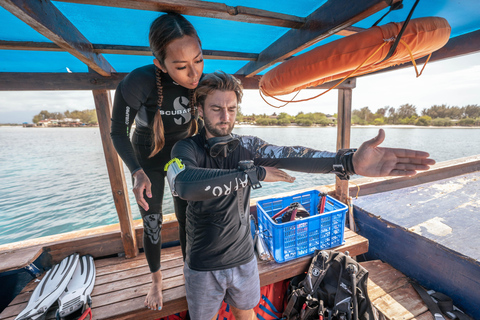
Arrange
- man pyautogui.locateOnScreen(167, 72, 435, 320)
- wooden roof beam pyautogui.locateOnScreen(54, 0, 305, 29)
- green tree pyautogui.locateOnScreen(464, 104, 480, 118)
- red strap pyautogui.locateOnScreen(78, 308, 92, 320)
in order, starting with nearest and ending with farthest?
wooden roof beam pyautogui.locateOnScreen(54, 0, 305, 29), man pyautogui.locateOnScreen(167, 72, 435, 320), red strap pyautogui.locateOnScreen(78, 308, 92, 320), green tree pyautogui.locateOnScreen(464, 104, 480, 118)

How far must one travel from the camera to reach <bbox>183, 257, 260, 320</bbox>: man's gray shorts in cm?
130

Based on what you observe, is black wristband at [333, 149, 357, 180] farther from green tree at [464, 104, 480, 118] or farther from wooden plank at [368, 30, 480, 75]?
green tree at [464, 104, 480, 118]

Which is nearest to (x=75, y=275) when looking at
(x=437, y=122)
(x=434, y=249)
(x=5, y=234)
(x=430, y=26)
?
(x=430, y=26)

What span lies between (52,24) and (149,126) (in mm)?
766

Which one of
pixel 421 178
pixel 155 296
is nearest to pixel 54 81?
pixel 155 296

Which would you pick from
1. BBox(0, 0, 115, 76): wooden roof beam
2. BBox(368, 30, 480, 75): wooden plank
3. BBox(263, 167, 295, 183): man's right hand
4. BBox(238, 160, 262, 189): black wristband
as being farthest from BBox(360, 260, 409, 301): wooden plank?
BBox(0, 0, 115, 76): wooden roof beam

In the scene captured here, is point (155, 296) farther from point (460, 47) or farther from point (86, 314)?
point (460, 47)

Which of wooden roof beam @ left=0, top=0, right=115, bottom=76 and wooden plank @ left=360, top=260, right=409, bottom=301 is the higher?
wooden roof beam @ left=0, top=0, right=115, bottom=76

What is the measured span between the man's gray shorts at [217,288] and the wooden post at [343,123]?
2.29m

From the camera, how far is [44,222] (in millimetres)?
5488

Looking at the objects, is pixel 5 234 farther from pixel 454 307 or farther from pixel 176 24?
pixel 454 307

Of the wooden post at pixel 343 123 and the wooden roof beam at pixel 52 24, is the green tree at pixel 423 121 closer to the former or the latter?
the wooden post at pixel 343 123

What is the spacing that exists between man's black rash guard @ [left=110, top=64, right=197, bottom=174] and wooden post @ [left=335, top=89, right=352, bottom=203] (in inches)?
94.4

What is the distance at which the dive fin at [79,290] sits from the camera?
1.61 m
